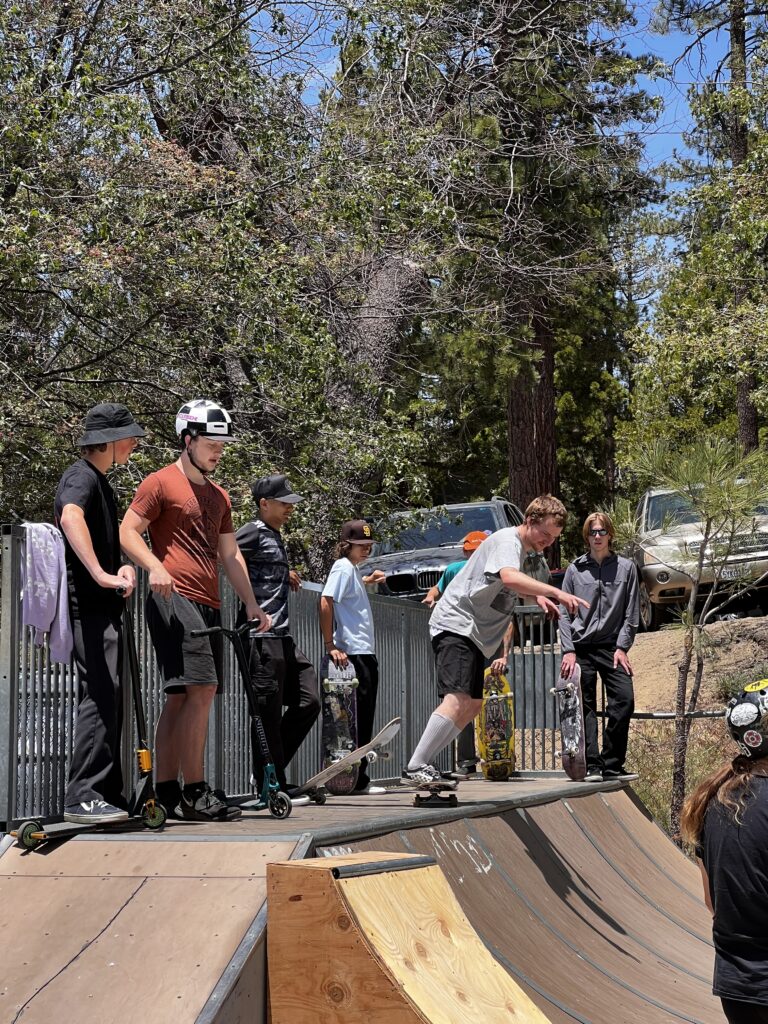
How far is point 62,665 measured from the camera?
622 cm

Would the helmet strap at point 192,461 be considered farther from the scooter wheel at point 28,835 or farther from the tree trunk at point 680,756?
the tree trunk at point 680,756

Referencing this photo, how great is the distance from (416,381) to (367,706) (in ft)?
42.3

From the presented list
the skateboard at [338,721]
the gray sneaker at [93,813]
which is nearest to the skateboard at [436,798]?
Result: the skateboard at [338,721]

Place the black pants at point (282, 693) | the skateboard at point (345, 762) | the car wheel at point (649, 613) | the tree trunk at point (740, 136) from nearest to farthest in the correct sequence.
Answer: the skateboard at point (345, 762)
the black pants at point (282, 693)
the car wheel at point (649, 613)
the tree trunk at point (740, 136)

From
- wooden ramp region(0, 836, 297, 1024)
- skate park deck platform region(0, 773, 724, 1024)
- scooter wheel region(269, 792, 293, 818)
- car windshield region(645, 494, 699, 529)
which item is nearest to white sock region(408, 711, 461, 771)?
skate park deck platform region(0, 773, 724, 1024)

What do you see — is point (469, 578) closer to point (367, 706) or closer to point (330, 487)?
point (367, 706)

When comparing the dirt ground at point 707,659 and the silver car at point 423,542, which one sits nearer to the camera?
the silver car at point 423,542

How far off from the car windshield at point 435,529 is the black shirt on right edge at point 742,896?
1140 centimetres

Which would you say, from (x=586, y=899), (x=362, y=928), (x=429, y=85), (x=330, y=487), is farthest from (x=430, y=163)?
(x=362, y=928)

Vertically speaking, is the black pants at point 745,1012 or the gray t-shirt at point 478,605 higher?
the gray t-shirt at point 478,605

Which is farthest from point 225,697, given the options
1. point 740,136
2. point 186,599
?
point 740,136

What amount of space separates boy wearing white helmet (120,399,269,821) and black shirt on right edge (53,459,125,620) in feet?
0.33

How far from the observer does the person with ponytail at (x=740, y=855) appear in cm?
391

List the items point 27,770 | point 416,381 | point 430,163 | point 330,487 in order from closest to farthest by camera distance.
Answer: point 27,770 → point 330,487 → point 430,163 → point 416,381
